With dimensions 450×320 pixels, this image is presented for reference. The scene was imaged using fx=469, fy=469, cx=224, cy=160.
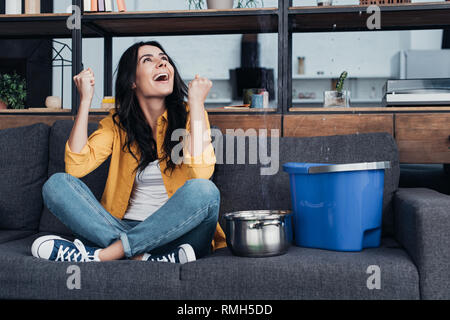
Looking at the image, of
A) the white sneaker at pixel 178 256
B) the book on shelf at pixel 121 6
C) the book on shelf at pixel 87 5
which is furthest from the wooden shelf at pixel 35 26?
the white sneaker at pixel 178 256

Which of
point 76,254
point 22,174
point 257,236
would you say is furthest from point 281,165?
point 22,174

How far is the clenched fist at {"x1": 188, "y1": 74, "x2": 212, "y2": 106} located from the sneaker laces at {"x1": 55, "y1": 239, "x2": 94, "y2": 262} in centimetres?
60

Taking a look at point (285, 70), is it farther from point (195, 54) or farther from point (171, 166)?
point (195, 54)

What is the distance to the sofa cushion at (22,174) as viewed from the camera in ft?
6.27

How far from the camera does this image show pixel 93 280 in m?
1.33

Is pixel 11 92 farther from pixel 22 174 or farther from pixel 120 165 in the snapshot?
pixel 120 165

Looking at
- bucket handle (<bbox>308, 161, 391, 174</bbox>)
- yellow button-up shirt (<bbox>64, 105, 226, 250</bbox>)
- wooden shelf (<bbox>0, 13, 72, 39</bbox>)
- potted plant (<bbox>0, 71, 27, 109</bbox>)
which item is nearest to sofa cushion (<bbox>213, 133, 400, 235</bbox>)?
yellow button-up shirt (<bbox>64, 105, 226, 250</bbox>)

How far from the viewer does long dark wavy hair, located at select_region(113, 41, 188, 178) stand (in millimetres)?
1766

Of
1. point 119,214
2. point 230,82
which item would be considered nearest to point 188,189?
point 119,214

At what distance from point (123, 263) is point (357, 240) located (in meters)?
0.74

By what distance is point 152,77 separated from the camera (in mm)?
1848

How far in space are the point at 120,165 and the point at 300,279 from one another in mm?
839

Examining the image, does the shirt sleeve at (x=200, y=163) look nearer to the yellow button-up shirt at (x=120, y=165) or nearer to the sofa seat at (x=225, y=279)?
the yellow button-up shirt at (x=120, y=165)

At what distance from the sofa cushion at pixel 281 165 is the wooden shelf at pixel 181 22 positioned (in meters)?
0.69
